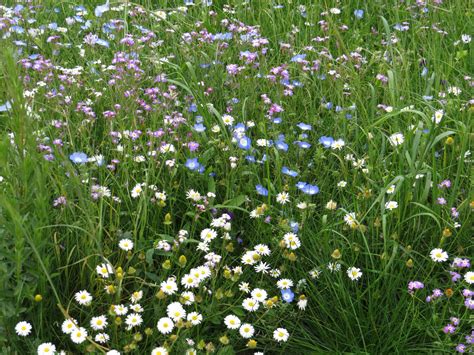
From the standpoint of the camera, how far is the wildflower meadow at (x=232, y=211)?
189cm

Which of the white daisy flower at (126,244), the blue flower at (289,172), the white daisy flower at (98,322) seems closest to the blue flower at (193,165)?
the blue flower at (289,172)

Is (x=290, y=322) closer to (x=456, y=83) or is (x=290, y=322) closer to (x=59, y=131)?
(x=59, y=131)

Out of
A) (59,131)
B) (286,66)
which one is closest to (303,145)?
(286,66)

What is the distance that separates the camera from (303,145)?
8.01 ft

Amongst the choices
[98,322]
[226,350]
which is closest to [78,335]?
[98,322]

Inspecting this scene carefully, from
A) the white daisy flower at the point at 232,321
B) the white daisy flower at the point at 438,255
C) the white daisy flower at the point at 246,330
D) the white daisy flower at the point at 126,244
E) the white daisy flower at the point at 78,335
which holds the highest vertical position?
the white daisy flower at the point at 126,244

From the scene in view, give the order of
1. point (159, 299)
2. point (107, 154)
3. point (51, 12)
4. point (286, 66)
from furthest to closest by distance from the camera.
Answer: point (51, 12), point (286, 66), point (107, 154), point (159, 299)

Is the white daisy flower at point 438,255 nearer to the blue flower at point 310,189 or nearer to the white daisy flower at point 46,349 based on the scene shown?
the blue flower at point 310,189

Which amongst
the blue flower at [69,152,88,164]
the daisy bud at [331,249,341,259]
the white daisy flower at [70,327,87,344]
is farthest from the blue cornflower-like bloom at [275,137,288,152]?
the white daisy flower at [70,327,87,344]

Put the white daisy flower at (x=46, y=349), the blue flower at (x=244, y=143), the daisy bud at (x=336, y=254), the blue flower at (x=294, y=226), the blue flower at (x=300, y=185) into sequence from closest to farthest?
the white daisy flower at (x=46, y=349), the daisy bud at (x=336, y=254), the blue flower at (x=294, y=226), the blue flower at (x=300, y=185), the blue flower at (x=244, y=143)

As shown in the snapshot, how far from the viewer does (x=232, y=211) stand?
230cm

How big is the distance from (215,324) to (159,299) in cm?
20

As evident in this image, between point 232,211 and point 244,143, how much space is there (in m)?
0.26

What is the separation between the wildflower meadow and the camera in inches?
74.5
